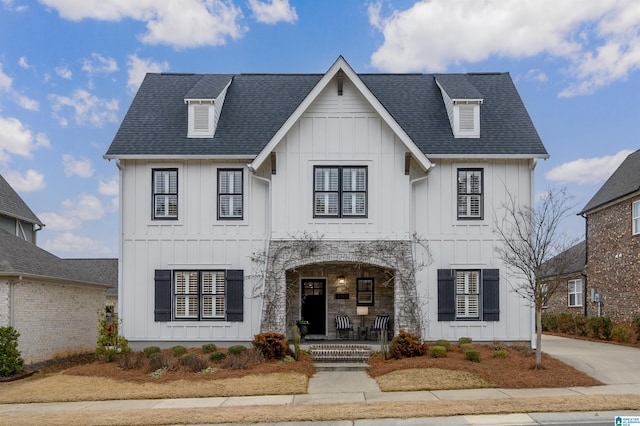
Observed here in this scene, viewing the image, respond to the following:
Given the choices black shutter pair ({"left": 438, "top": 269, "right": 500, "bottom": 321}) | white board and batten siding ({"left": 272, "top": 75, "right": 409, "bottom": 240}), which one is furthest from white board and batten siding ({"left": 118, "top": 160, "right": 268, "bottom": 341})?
black shutter pair ({"left": 438, "top": 269, "right": 500, "bottom": 321})

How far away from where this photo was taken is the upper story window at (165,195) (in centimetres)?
2089

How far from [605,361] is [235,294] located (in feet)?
38.9

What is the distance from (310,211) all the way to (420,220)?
3760mm

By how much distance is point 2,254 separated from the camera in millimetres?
19812

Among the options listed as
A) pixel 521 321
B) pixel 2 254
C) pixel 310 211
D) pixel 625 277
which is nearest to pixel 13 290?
pixel 2 254

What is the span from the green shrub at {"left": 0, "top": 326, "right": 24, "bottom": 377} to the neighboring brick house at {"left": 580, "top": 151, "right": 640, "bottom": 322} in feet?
80.3

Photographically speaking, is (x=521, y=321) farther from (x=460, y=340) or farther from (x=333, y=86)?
(x=333, y=86)

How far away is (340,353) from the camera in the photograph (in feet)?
61.2

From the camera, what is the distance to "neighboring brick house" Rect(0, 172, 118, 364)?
19.3 m

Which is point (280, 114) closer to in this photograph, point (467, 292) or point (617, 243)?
point (467, 292)

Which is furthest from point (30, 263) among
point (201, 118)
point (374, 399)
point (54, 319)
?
point (374, 399)

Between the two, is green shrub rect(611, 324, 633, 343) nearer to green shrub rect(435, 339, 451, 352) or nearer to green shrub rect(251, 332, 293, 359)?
green shrub rect(435, 339, 451, 352)

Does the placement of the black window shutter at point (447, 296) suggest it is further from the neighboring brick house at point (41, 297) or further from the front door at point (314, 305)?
the neighboring brick house at point (41, 297)

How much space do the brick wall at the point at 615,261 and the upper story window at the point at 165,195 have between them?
19.8 metres
